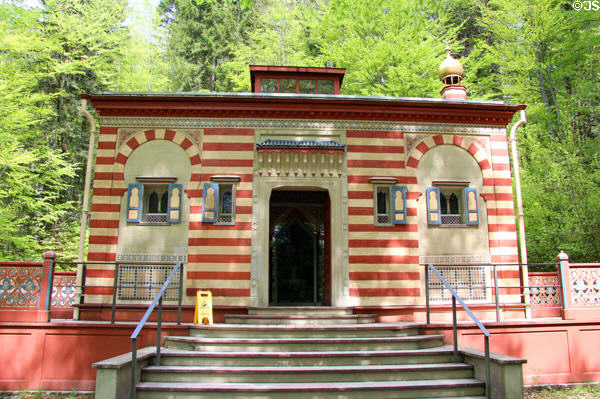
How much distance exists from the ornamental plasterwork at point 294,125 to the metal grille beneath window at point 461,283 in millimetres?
4073

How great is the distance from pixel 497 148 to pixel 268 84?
7400mm

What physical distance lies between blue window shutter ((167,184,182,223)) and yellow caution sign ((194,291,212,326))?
8.02 ft

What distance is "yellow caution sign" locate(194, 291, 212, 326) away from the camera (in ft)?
30.1

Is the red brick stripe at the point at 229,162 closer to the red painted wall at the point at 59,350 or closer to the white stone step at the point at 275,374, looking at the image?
the red painted wall at the point at 59,350

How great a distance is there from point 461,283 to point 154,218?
8.74 m

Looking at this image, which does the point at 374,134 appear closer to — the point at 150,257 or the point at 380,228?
the point at 380,228

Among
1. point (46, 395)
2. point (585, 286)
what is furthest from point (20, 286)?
point (585, 286)

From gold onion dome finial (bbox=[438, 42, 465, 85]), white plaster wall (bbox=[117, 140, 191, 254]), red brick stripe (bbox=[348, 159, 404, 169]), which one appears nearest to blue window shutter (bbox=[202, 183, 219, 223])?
white plaster wall (bbox=[117, 140, 191, 254])

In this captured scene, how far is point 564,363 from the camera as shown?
30.1 ft

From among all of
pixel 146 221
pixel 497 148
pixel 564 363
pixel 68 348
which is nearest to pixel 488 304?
pixel 564 363

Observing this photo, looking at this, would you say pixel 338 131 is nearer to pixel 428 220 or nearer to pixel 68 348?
pixel 428 220

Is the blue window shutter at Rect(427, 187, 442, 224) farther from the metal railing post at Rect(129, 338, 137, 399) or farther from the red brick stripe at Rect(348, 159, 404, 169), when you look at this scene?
the metal railing post at Rect(129, 338, 137, 399)

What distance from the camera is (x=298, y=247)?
12352 mm

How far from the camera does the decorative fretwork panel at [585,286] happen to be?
978 cm
